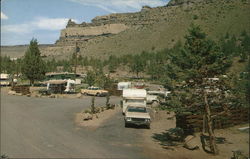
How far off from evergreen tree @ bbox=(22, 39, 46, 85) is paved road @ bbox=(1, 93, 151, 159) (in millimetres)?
33389

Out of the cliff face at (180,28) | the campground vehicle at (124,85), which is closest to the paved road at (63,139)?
the campground vehicle at (124,85)

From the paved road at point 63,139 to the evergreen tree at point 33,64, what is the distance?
110 ft

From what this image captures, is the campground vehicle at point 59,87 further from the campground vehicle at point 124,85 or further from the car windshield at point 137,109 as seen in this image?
the car windshield at point 137,109

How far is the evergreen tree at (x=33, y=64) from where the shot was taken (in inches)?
2247

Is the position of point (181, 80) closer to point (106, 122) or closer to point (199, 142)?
point (199, 142)

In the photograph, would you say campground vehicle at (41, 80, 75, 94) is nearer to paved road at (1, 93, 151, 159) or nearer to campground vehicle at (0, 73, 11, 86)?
campground vehicle at (0, 73, 11, 86)

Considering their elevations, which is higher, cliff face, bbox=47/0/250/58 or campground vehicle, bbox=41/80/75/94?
cliff face, bbox=47/0/250/58

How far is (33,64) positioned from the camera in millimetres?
57219

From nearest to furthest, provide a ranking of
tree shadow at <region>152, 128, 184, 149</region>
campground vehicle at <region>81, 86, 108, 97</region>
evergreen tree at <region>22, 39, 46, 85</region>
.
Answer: tree shadow at <region>152, 128, 184, 149</region>
campground vehicle at <region>81, 86, 108, 97</region>
evergreen tree at <region>22, 39, 46, 85</region>

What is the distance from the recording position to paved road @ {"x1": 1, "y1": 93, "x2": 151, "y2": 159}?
551 inches

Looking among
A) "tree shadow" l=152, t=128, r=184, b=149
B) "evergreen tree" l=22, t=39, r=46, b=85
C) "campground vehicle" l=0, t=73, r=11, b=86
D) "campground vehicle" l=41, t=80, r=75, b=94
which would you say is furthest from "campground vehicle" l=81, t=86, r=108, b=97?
"tree shadow" l=152, t=128, r=184, b=149

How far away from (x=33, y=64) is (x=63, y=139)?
43680 millimetres

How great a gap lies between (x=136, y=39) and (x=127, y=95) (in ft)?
444

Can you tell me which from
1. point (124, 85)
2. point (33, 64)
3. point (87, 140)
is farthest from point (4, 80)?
Result: point (87, 140)
